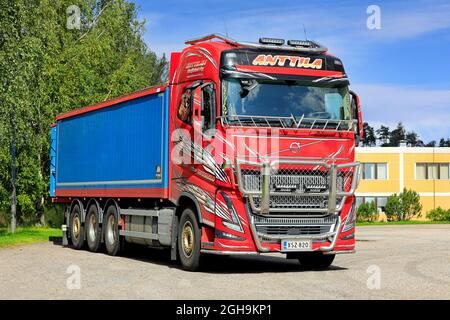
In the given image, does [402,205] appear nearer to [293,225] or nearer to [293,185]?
[293,225]

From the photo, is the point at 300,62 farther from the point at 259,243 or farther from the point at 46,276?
the point at 46,276

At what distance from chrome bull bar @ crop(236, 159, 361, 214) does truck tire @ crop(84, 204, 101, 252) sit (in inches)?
292

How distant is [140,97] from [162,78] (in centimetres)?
5986

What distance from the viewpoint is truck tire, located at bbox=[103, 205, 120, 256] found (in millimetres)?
19766

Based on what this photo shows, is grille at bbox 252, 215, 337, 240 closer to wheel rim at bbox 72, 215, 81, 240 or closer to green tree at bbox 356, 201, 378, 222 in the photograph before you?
wheel rim at bbox 72, 215, 81, 240

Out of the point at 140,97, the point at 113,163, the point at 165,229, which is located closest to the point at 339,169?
the point at 165,229

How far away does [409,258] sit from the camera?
19016mm

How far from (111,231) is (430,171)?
161 ft

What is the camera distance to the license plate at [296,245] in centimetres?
1489

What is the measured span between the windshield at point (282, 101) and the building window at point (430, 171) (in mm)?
51307

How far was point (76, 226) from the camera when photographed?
75.0 ft

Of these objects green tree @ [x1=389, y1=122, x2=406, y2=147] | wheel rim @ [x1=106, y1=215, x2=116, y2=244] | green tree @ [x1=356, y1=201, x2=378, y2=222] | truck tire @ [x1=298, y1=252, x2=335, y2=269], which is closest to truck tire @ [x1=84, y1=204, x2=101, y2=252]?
wheel rim @ [x1=106, y1=215, x2=116, y2=244]

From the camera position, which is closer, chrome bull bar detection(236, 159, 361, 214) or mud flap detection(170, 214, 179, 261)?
chrome bull bar detection(236, 159, 361, 214)
